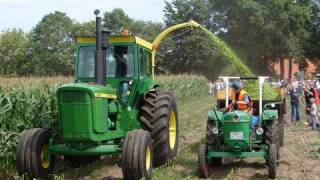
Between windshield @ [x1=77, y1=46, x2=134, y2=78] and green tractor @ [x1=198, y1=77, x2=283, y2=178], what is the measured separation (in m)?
1.90

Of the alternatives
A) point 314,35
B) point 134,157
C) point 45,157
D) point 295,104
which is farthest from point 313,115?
point 314,35

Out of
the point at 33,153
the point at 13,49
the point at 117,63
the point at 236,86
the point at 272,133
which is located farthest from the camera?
the point at 13,49

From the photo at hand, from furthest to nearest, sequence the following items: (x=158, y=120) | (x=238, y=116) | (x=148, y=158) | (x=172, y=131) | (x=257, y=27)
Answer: (x=257, y=27) → (x=172, y=131) → (x=158, y=120) → (x=238, y=116) → (x=148, y=158)

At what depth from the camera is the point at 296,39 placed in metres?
57.5

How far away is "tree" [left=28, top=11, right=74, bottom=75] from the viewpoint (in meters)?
63.7

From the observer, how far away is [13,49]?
226 ft

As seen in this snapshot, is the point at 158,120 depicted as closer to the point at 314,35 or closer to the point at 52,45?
the point at 314,35

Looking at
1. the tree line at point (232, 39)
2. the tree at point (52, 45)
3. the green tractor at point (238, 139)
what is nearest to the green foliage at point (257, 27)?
the tree line at point (232, 39)

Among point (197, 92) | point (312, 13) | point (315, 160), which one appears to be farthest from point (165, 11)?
point (315, 160)

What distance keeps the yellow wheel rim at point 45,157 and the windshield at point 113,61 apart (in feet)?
5.20

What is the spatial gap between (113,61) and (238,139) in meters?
2.69

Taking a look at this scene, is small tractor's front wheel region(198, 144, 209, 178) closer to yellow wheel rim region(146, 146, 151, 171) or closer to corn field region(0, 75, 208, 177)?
yellow wheel rim region(146, 146, 151, 171)

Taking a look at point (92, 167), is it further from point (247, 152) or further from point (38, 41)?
point (38, 41)

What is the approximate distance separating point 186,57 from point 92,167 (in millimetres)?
46594
